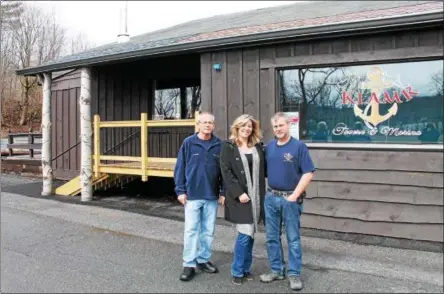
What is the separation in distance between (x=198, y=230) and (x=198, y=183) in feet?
1.56

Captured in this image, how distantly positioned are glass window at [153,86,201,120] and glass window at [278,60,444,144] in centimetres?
507

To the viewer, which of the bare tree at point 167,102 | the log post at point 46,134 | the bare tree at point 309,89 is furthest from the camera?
the bare tree at point 167,102

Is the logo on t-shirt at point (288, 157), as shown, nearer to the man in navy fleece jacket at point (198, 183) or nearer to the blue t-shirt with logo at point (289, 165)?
the blue t-shirt with logo at point (289, 165)

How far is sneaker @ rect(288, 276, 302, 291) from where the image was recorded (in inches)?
143

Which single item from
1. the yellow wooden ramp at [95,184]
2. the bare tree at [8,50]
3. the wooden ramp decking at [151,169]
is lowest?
the yellow wooden ramp at [95,184]

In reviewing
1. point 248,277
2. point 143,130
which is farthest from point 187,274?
point 143,130

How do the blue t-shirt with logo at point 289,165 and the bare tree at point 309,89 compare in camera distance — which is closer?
the blue t-shirt with logo at point 289,165

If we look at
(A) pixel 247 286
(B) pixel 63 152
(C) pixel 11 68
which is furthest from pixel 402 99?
(C) pixel 11 68

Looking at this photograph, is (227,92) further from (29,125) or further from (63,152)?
(29,125)

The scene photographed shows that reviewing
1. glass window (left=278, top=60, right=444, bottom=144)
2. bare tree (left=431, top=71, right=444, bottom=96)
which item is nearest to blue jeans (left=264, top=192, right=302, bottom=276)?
glass window (left=278, top=60, right=444, bottom=144)

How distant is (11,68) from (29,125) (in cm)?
507

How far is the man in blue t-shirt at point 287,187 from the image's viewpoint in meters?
3.64

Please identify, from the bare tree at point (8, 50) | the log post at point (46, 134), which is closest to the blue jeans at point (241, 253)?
the log post at point (46, 134)

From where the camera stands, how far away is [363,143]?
5.43 m
